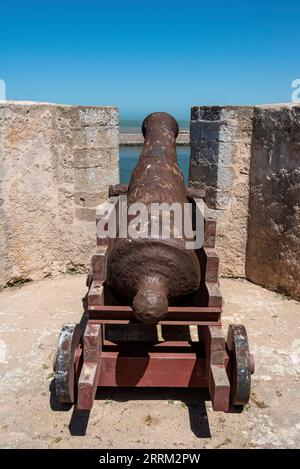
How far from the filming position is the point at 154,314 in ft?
7.51

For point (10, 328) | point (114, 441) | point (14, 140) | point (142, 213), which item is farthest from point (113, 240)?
point (14, 140)

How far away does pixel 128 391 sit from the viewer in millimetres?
2986

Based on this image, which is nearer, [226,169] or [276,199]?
[276,199]

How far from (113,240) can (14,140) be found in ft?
7.22

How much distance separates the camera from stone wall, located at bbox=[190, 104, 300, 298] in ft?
14.6

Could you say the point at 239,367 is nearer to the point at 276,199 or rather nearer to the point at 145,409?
the point at 145,409

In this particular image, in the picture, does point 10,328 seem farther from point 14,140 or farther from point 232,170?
point 232,170

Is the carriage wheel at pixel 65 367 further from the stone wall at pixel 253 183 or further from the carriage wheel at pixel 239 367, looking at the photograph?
the stone wall at pixel 253 183

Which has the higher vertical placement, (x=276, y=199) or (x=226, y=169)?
(x=226, y=169)

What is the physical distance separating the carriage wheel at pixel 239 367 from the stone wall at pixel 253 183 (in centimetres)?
212

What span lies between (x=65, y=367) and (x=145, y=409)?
65 cm

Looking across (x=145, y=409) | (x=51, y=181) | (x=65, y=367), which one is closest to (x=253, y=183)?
(x=51, y=181)

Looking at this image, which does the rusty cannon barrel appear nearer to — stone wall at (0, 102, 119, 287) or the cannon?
the cannon

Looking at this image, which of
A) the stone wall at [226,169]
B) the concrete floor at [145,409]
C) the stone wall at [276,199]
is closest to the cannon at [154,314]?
the concrete floor at [145,409]
